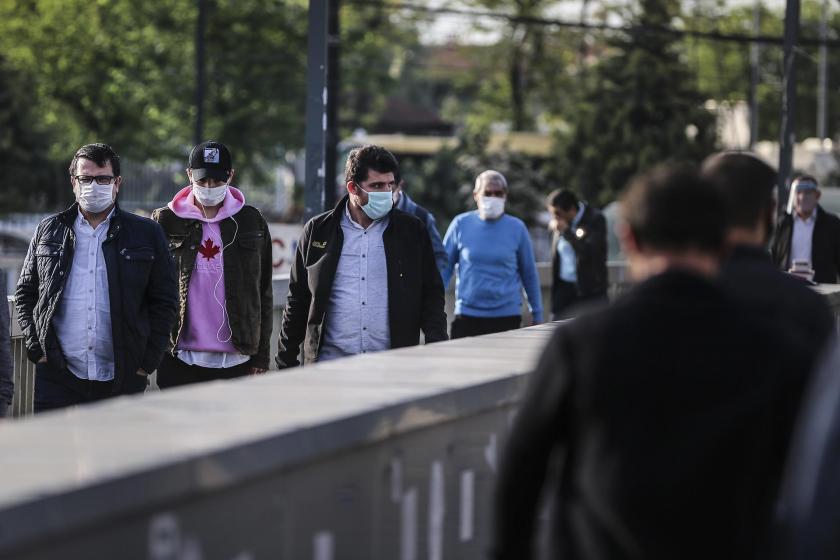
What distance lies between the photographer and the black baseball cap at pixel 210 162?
845 cm

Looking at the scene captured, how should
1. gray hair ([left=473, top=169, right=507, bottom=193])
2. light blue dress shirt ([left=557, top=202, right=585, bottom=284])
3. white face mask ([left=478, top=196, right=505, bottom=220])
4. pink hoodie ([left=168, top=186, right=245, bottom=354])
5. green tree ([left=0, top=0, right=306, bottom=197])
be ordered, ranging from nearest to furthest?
1. pink hoodie ([left=168, top=186, right=245, bottom=354])
2. white face mask ([left=478, top=196, right=505, bottom=220])
3. gray hair ([left=473, top=169, right=507, bottom=193])
4. light blue dress shirt ([left=557, top=202, right=585, bottom=284])
5. green tree ([left=0, top=0, right=306, bottom=197])

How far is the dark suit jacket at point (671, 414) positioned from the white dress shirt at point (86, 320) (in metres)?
4.53

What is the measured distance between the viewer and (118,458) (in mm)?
3301

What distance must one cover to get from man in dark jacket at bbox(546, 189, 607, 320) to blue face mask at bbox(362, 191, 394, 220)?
6.88m

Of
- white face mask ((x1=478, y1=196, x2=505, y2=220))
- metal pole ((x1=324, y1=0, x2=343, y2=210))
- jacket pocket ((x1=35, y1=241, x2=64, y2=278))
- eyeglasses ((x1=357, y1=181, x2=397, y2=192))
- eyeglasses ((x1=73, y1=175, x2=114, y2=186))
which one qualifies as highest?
metal pole ((x1=324, y1=0, x2=343, y2=210))

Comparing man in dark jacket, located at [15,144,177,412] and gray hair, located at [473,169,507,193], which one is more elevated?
gray hair, located at [473,169,507,193]

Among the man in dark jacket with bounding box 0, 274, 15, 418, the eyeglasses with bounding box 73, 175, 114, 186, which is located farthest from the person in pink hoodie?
the man in dark jacket with bounding box 0, 274, 15, 418

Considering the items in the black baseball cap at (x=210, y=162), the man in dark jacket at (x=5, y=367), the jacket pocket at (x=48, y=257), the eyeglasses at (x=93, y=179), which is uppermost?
the black baseball cap at (x=210, y=162)

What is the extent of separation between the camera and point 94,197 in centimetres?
789

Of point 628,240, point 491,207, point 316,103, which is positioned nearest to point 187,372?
point 491,207

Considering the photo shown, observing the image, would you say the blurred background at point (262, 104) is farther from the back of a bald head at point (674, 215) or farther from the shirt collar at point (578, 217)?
the back of a bald head at point (674, 215)

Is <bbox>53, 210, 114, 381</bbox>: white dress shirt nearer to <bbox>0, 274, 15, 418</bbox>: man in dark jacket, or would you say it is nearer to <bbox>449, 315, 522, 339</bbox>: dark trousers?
Result: <bbox>0, 274, 15, 418</bbox>: man in dark jacket

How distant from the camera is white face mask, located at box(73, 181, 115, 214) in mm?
7883

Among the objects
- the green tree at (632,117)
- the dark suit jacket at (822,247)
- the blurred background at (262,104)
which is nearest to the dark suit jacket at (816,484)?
the dark suit jacket at (822,247)
